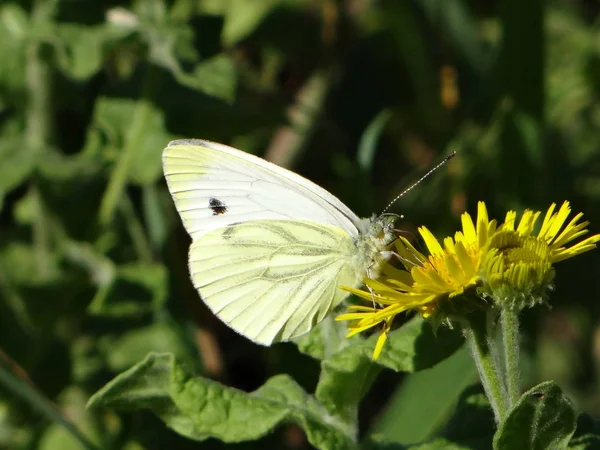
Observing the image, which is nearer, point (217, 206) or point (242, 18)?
point (217, 206)

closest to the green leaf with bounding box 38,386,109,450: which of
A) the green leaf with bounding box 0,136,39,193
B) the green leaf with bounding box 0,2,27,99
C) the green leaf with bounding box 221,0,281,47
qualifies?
the green leaf with bounding box 0,136,39,193

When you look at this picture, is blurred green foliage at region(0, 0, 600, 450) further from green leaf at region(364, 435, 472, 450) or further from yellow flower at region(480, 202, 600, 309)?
yellow flower at region(480, 202, 600, 309)

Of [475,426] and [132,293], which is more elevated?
[475,426]

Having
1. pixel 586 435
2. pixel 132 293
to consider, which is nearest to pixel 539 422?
pixel 586 435

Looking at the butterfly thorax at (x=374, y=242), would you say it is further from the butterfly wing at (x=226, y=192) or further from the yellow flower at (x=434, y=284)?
the yellow flower at (x=434, y=284)

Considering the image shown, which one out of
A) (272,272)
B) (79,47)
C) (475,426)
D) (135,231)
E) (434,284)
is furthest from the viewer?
(135,231)

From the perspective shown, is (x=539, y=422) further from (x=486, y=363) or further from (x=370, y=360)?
(x=370, y=360)

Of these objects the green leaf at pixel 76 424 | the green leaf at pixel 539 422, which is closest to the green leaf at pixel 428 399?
the green leaf at pixel 539 422
